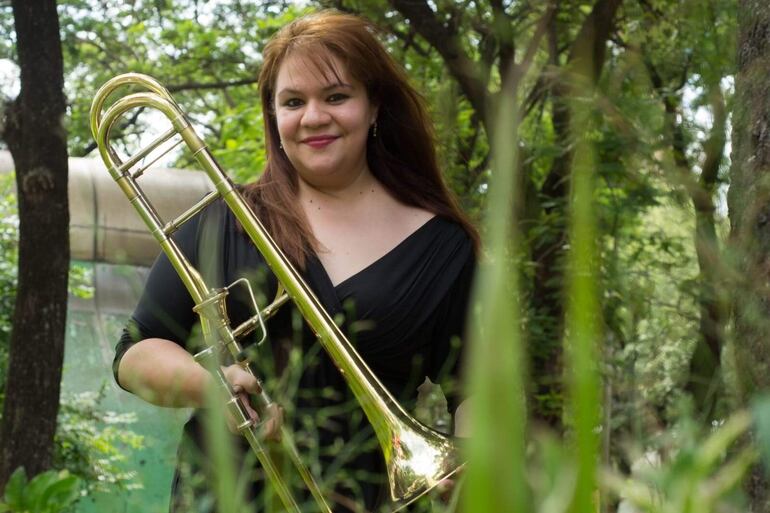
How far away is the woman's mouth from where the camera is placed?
2.46m

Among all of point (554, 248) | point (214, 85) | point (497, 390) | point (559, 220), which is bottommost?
point (554, 248)

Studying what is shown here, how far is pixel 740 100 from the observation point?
2.28m

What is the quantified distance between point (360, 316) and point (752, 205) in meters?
0.71

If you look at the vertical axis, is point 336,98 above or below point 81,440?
above

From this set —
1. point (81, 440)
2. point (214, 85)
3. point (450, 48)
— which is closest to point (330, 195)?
point (450, 48)

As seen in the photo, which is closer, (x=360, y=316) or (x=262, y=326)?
(x=262, y=326)

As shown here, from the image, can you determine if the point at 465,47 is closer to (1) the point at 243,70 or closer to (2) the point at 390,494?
(1) the point at 243,70

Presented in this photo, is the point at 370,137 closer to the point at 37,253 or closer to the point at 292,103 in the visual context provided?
the point at 292,103

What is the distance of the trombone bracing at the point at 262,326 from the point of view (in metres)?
2.12

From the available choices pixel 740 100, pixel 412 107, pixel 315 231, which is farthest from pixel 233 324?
pixel 740 100

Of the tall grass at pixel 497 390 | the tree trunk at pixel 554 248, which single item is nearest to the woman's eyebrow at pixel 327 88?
the tall grass at pixel 497 390

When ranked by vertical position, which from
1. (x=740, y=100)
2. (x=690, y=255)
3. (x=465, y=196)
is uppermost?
(x=740, y=100)

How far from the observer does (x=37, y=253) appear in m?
5.16

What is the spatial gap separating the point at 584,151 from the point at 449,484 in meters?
1.52
